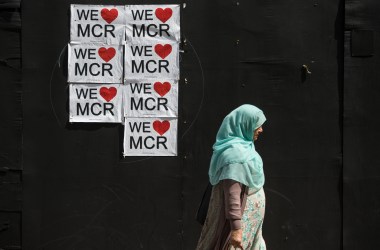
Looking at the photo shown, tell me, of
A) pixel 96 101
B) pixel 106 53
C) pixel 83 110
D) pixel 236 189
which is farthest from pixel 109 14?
pixel 236 189

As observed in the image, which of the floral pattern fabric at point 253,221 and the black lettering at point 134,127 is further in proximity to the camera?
the black lettering at point 134,127

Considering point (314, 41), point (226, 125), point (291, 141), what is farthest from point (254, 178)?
point (314, 41)

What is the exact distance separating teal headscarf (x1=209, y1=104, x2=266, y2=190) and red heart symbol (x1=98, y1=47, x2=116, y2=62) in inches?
→ 68.7

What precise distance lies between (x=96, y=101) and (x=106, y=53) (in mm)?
442

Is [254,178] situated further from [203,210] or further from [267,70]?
[267,70]

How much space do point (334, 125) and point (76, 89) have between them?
7.66 feet

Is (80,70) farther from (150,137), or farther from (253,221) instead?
(253,221)

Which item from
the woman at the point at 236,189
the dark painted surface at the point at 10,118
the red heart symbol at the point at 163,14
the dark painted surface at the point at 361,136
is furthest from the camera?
the dark painted surface at the point at 10,118

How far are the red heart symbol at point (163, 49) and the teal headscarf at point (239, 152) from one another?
1504 mm

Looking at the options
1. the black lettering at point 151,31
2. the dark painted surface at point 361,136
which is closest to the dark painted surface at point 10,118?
the black lettering at point 151,31

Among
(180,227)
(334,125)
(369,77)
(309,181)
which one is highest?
(369,77)

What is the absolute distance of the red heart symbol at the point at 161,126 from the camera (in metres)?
6.27

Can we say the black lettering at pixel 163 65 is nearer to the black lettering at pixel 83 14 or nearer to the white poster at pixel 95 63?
the white poster at pixel 95 63

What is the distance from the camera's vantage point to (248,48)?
244 inches
